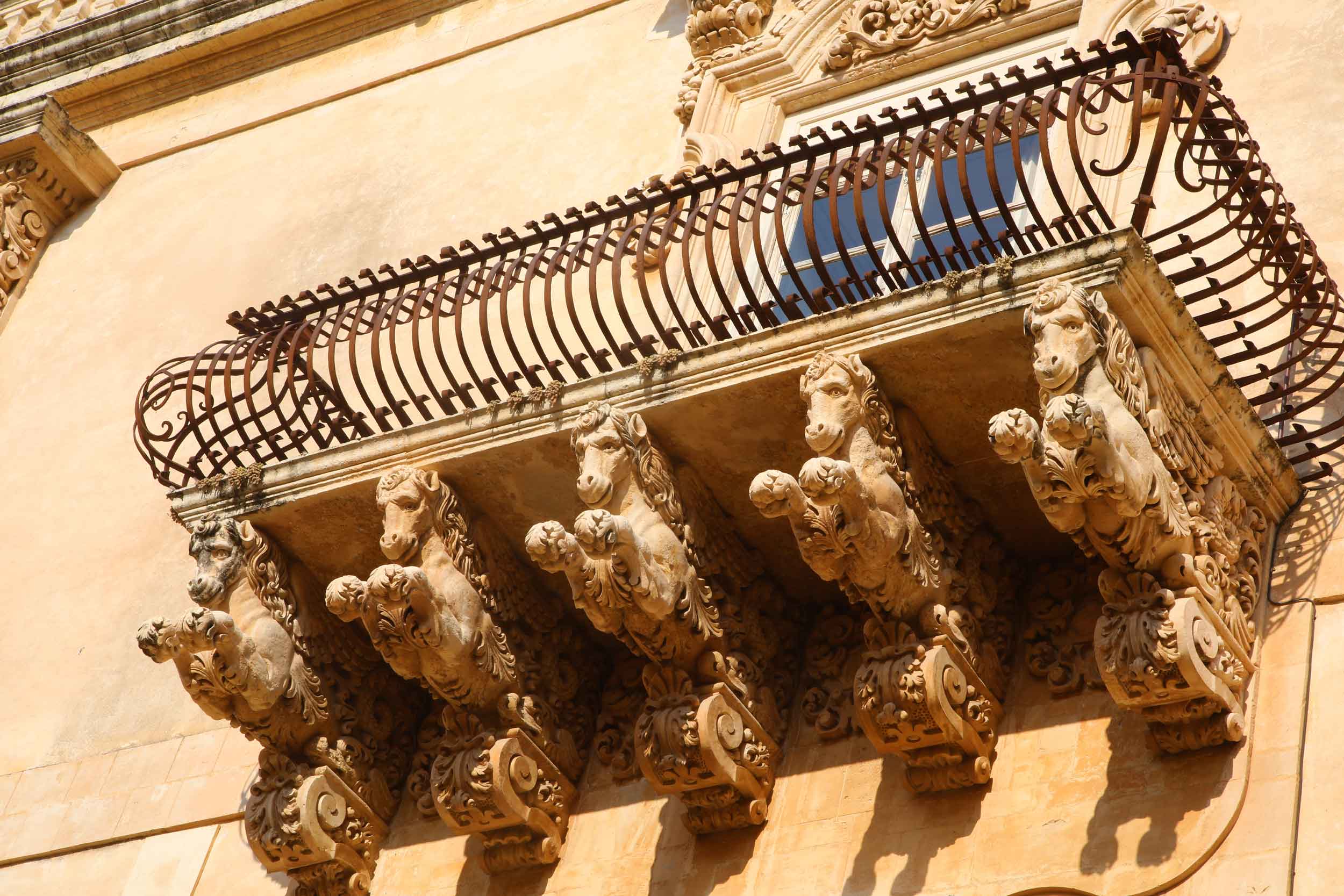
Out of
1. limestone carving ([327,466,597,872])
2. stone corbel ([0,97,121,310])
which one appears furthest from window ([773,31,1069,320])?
stone corbel ([0,97,121,310])

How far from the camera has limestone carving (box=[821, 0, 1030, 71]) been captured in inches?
310

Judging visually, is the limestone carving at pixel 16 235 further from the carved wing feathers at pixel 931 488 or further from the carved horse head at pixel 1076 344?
the carved horse head at pixel 1076 344

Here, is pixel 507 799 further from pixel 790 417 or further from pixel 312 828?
pixel 790 417

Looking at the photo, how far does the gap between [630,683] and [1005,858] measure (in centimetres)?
154

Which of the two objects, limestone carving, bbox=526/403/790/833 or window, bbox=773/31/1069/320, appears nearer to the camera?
limestone carving, bbox=526/403/790/833

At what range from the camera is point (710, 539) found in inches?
240

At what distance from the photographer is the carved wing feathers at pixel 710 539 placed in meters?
5.99

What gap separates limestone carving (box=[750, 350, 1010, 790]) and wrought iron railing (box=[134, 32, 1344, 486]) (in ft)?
1.47

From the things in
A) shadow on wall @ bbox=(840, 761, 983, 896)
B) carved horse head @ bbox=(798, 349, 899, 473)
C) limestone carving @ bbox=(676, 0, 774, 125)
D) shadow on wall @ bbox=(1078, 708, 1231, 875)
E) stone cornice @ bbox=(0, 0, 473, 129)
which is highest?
stone cornice @ bbox=(0, 0, 473, 129)

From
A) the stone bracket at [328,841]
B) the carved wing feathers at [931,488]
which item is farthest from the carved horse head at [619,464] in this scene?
the stone bracket at [328,841]

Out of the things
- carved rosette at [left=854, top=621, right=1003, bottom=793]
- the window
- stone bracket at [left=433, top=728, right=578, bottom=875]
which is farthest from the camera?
the window

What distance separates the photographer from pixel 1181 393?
18.5ft

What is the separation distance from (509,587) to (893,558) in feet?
4.64

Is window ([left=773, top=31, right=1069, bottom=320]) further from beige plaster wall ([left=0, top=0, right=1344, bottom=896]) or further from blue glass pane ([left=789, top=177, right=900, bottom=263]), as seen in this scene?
beige plaster wall ([left=0, top=0, right=1344, bottom=896])
